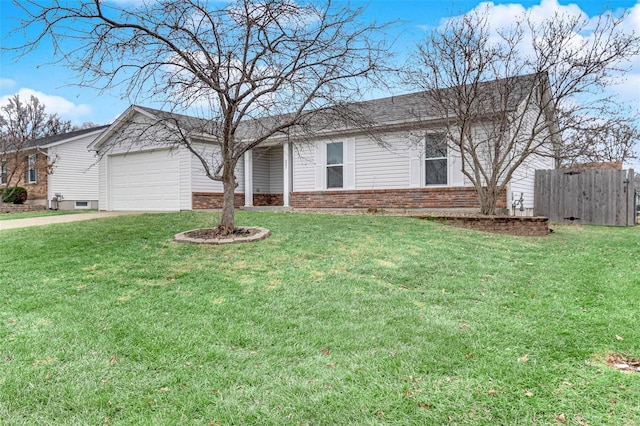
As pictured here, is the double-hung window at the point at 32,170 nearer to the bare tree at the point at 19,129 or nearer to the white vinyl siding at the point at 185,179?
the bare tree at the point at 19,129

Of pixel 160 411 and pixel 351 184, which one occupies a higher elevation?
pixel 351 184

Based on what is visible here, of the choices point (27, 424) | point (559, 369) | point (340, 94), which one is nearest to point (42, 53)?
point (340, 94)

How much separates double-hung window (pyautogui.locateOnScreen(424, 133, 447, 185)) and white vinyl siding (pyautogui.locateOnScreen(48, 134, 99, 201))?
17847 millimetres

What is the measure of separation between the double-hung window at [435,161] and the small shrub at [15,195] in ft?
71.5

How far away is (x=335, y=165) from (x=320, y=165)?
22.0 inches

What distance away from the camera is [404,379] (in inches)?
116

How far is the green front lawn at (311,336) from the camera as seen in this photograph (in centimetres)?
263

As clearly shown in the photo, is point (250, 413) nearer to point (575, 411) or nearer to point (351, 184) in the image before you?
point (575, 411)

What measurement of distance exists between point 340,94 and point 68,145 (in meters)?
20.8

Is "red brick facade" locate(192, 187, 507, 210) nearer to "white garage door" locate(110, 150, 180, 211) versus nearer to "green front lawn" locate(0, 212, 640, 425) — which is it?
"white garage door" locate(110, 150, 180, 211)

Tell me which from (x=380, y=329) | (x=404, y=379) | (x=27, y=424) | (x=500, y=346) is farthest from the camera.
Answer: (x=380, y=329)

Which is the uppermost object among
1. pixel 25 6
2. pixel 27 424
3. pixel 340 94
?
pixel 25 6

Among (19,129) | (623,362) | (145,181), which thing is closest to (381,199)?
(145,181)

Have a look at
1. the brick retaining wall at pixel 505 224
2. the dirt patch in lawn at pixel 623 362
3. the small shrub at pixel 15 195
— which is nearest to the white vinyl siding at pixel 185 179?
the brick retaining wall at pixel 505 224
